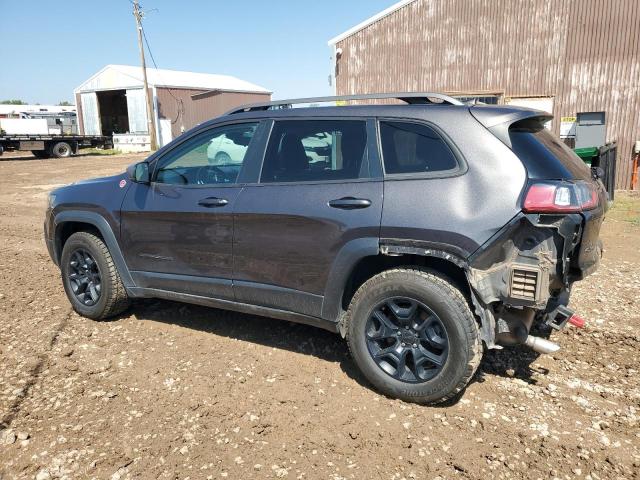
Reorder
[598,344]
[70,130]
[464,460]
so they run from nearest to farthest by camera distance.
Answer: [464,460]
[598,344]
[70,130]

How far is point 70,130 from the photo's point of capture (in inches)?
1350

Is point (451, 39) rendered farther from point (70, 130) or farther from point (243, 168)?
point (70, 130)

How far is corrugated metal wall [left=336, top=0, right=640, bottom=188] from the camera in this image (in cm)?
1279

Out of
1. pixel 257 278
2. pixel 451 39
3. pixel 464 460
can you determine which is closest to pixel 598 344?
pixel 464 460

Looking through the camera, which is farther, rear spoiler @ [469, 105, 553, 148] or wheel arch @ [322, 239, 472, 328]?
wheel arch @ [322, 239, 472, 328]

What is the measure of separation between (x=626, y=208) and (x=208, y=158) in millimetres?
9357

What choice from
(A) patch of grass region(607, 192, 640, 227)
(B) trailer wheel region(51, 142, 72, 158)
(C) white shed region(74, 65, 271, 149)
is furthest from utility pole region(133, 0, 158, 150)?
(A) patch of grass region(607, 192, 640, 227)

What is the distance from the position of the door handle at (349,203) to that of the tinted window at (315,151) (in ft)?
0.59

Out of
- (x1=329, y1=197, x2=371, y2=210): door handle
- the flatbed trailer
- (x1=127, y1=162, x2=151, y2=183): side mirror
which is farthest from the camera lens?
the flatbed trailer

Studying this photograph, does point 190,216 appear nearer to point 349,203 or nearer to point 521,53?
point 349,203

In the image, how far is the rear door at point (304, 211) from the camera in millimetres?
3217

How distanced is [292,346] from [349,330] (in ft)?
2.82

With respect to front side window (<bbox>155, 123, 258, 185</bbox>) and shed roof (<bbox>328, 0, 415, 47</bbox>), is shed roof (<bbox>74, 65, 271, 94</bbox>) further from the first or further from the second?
front side window (<bbox>155, 123, 258, 185</bbox>)

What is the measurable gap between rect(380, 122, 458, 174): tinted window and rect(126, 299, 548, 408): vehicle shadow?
4.79 ft
